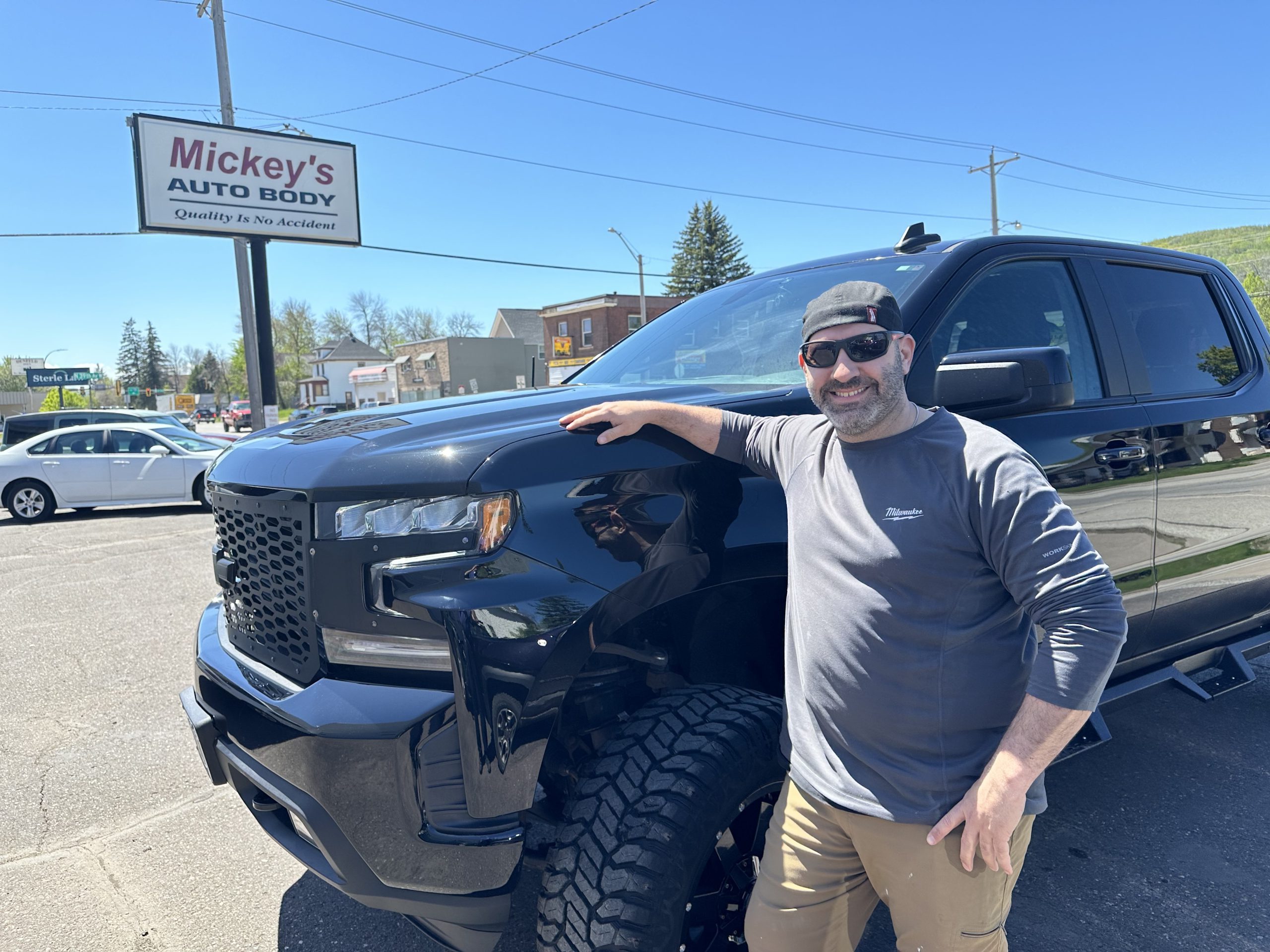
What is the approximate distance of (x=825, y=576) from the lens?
1.76m

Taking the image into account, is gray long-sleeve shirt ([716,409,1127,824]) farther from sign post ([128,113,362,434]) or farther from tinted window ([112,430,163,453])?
sign post ([128,113,362,434])

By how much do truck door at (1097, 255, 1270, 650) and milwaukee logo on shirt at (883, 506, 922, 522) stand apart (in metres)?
1.81

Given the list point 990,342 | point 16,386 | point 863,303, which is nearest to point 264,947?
point 863,303

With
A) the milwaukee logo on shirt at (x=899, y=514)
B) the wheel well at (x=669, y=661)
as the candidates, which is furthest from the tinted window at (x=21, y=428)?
the milwaukee logo on shirt at (x=899, y=514)

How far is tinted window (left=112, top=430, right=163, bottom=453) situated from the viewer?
500 inches

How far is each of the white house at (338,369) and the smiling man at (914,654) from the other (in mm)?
81638

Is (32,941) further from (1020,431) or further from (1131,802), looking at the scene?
(1131,802)

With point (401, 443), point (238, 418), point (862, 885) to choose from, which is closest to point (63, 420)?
point (401, 443)

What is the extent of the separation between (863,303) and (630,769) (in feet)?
3.64

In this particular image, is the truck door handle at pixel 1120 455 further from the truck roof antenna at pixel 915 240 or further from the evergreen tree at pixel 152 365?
the evergreen tree at pixel 152 365

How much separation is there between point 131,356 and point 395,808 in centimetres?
13312

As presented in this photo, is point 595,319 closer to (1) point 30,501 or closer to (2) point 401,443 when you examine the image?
(1) point 30,501

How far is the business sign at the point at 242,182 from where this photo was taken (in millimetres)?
17766

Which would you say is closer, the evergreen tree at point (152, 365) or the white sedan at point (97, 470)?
the white sedan at point (97, 470)
